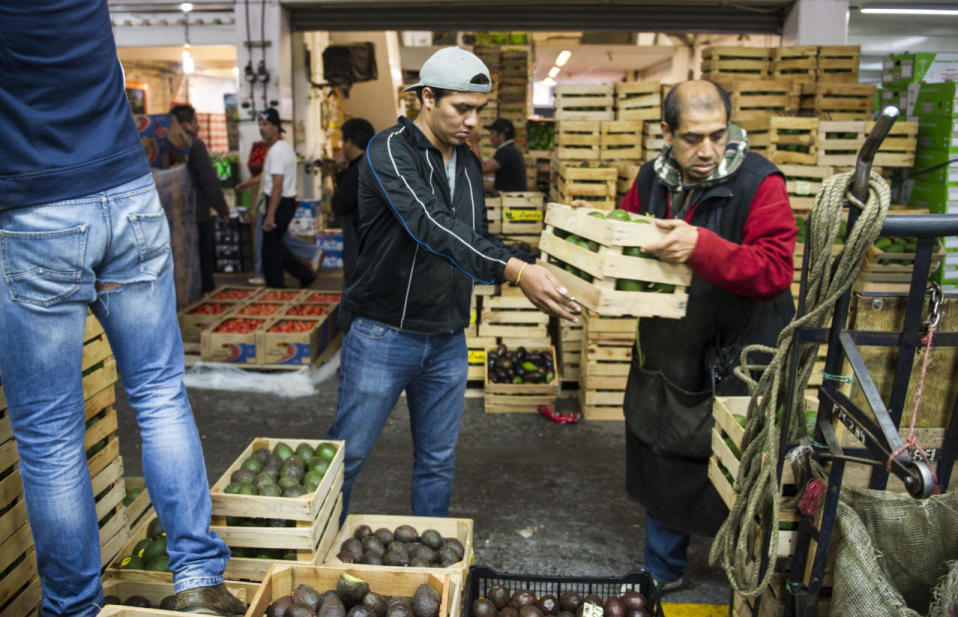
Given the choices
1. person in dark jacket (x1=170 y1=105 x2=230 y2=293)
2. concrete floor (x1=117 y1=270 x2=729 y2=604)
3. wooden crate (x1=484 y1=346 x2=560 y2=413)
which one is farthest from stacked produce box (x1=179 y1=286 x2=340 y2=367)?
wooden crate (x1=484 y1=346 x2=560 y2=413)

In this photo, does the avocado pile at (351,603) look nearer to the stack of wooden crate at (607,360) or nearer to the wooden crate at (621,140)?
the stack of wooden crate at (607,360)

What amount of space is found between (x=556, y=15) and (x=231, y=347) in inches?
239

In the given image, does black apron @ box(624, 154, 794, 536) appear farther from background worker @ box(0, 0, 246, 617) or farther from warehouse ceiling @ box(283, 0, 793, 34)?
warehouse ceiling @ box(283, 0, 793, 34)

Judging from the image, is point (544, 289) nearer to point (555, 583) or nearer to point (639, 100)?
point (555, 583)

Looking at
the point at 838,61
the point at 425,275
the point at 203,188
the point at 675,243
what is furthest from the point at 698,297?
the point at 203,188

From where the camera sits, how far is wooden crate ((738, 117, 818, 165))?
6.22m

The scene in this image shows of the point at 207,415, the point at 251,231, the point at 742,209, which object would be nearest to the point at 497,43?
the point at 251,231

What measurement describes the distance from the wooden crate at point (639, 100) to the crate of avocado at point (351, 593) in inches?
226

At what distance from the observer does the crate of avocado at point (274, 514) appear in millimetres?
2598

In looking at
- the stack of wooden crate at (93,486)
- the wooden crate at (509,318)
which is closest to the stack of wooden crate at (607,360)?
the wooden crate at (509,318)

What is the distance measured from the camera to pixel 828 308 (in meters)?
2.02

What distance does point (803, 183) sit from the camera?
19.8ft

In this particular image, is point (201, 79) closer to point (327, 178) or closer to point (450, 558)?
point (327, 178)

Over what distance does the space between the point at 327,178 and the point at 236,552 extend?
11707 mm
